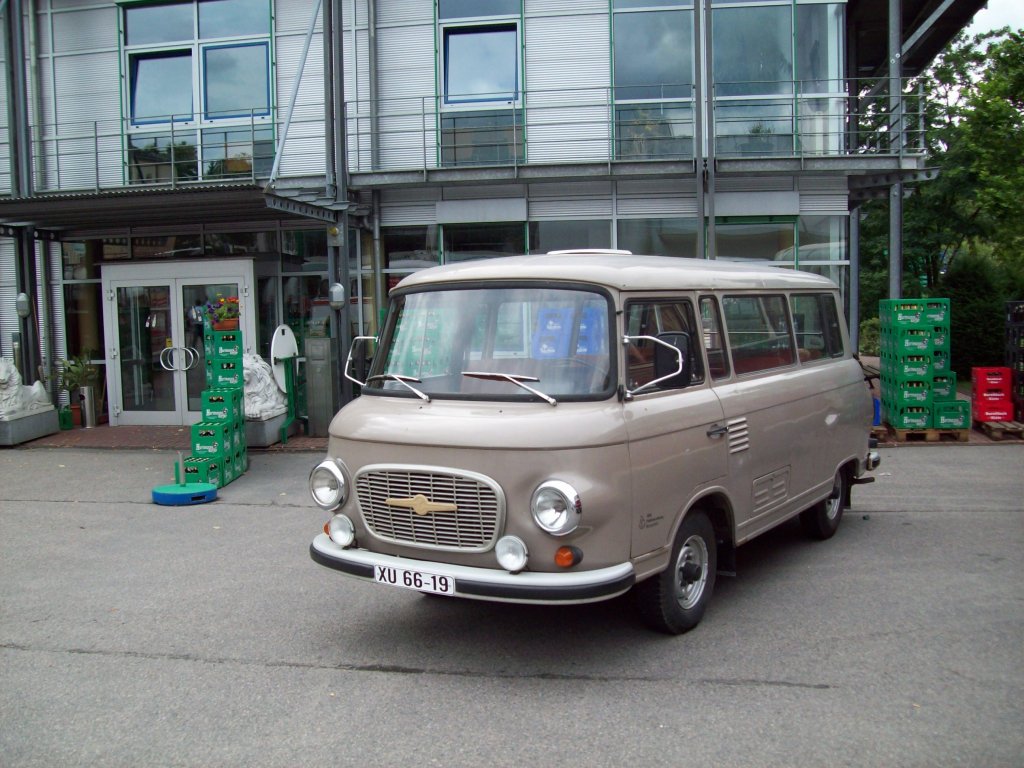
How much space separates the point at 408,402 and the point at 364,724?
6.03ft

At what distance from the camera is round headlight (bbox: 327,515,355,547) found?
5457 mm

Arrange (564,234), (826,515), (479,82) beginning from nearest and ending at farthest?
(826,515), (564,234), (479,82)

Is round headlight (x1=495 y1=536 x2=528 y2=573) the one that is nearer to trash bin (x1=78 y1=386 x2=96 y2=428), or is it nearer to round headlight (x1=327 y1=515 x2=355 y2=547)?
round headlight (x1=327 y1=515 x2=355 y2=547)

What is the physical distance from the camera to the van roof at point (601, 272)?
5508mm

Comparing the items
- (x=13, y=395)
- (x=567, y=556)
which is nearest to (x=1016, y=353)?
(x=567, y=556)

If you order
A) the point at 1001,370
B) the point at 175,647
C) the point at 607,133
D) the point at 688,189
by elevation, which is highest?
the point at 607,133

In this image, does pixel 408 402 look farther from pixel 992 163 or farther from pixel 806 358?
pixel 992 163

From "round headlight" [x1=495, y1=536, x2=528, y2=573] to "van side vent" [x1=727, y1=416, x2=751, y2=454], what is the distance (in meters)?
1.81

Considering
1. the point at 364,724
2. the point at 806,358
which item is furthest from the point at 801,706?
the point at 806,358

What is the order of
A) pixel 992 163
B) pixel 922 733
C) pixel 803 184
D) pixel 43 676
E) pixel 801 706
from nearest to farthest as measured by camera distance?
pixel 922 733 → pixel 801 706 → pixel 43 676 → pixel 803 184 → pixel 992 163

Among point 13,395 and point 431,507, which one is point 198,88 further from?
point 431,507

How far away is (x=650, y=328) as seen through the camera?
5641mm

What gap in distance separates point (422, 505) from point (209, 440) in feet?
21.6

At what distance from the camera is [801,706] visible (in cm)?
466
